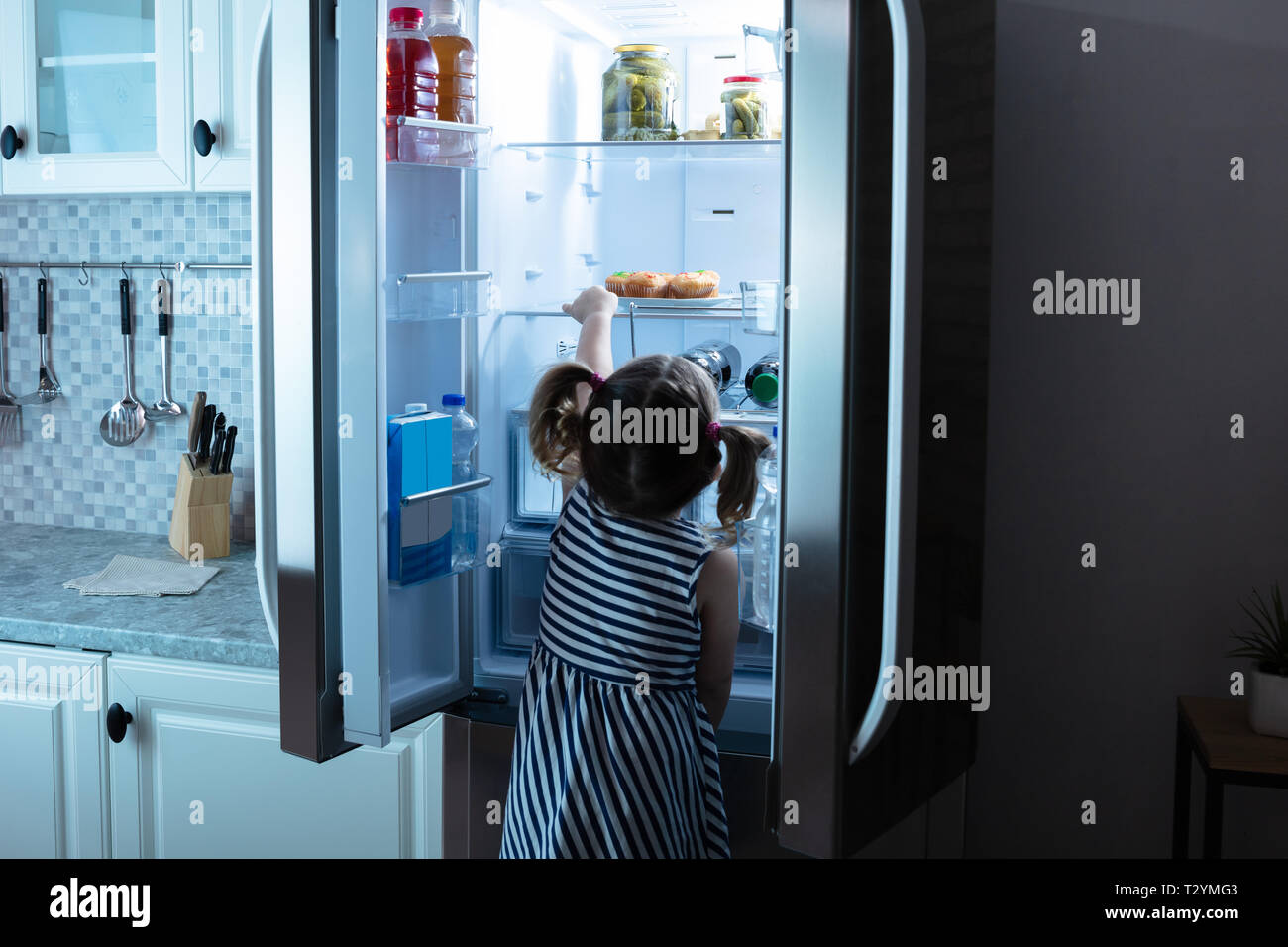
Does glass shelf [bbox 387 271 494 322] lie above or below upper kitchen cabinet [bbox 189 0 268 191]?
below

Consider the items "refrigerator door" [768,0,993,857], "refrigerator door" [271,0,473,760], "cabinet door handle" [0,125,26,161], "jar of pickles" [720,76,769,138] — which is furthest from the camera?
"cabinet door handle" [0,125,26,161]

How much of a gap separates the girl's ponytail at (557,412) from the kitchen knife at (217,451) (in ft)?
3.15

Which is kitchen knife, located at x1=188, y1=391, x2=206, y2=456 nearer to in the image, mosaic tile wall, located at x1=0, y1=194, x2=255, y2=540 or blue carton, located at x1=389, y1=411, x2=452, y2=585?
mosaic tile wall, located at x1=0, y1=194, x2=255, y2=540

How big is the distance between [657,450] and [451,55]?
1.81ft

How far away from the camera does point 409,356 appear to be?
1443 millimetres

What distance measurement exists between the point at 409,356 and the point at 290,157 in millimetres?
322

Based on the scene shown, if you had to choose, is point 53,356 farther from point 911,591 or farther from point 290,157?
point 911,591

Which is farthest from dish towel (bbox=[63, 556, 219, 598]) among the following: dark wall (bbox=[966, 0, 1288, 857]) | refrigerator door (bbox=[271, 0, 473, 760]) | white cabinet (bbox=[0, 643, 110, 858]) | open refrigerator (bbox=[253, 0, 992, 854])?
dark wall (bbox=[966, 0, 1288, 857])

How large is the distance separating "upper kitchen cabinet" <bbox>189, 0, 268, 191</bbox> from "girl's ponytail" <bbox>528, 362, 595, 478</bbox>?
0.76m

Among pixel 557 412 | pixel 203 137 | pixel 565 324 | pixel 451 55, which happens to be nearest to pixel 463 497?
pixel 557 412

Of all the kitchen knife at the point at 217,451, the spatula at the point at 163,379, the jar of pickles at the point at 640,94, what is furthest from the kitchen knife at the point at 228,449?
the jar of pickles at the point at 640,94

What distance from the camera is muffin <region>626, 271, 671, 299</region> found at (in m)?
1.56
